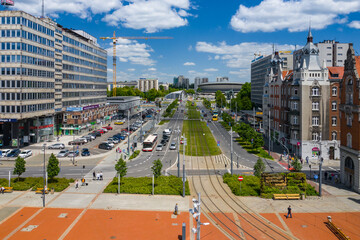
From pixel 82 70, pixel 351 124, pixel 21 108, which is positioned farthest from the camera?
pixel 82 70

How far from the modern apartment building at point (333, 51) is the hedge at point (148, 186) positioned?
106103 mm

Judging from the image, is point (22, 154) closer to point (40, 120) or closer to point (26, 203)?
point (40, 120)

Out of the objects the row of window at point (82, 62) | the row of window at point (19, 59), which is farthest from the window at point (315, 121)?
the row of window at point (82, 62)

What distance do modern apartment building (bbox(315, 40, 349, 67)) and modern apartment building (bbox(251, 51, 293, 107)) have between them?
25.7 m

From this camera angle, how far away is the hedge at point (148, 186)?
1676 inches

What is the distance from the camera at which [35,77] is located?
75625mm

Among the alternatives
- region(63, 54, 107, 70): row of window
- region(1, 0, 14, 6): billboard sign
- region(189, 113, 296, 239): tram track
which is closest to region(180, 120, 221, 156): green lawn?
region(189, 113, 296, 239): tram track

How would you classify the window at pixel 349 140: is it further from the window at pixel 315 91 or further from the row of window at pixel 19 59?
the row of window at pixel 19 59

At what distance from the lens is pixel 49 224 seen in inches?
1261

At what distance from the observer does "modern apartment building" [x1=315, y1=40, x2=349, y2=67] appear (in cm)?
12494

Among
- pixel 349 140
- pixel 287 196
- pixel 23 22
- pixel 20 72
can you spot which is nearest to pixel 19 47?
pixel 20 72

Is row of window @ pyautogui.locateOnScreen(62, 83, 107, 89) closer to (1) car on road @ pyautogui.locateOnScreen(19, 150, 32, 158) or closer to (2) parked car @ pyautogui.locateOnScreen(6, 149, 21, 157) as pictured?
(2) parked car @ pyautogui.locateOnScreen(6, 149, 21, 157)

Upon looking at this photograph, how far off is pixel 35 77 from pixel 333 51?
116216 mm

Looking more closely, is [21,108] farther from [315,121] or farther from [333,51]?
[333,51]
